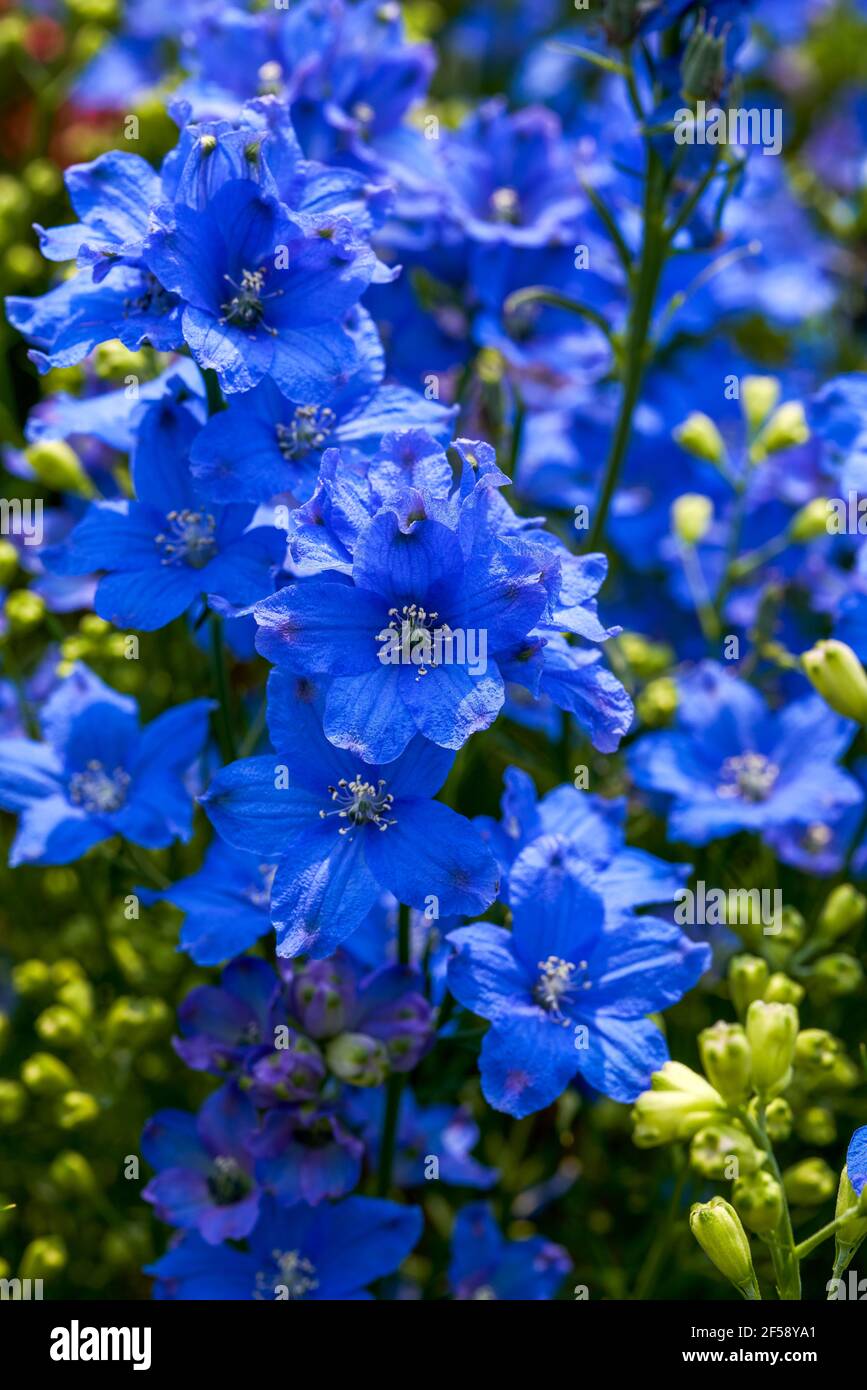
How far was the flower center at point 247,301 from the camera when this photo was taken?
70.5 inches

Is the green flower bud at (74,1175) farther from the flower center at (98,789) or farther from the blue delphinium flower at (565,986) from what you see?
the blue delphinium flower at (565,986)

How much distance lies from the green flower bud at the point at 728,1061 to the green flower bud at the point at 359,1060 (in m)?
0.38

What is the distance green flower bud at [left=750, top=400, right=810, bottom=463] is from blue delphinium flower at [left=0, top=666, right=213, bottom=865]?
1058 millimetres

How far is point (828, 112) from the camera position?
4.63 meters

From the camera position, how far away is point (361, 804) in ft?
5.64

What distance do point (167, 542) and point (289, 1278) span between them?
950 mm

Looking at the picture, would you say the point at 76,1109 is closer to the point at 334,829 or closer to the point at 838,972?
the point at 334,829

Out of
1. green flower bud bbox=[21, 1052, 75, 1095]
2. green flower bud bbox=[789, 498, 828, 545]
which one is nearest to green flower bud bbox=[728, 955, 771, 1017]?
green flower bud bbox=[789, 498, 828, 545]

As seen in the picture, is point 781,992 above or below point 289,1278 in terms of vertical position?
above

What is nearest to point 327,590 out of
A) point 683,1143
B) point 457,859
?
point 457,859

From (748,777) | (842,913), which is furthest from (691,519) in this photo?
(842,913)

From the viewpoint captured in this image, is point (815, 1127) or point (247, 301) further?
point (815, 1127)

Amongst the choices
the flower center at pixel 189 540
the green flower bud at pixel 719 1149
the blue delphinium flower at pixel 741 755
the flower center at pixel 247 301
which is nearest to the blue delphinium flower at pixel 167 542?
the flower center at pixel 189 540

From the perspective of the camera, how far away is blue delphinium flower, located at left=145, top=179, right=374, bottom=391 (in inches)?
66.6
